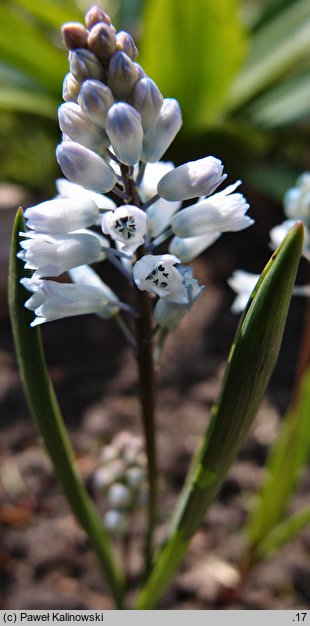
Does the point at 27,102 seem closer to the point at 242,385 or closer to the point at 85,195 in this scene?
the point at 85,195

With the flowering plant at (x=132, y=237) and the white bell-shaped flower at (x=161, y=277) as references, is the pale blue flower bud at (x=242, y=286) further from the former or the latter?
the white bell-shaped flower at (x=161, y=277)

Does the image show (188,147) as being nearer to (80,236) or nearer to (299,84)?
(299,84)

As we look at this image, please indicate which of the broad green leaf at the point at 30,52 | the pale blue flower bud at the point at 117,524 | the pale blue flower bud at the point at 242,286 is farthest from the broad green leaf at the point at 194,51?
the pale blue flower bud at the point at 117,524

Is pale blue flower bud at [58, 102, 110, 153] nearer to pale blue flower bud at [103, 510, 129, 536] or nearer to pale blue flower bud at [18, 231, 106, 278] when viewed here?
pale blue flower bud at [18, 231, 106, 278]

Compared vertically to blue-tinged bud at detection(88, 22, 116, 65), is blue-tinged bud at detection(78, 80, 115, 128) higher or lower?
lower

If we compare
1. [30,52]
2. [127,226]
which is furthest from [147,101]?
[30,52]

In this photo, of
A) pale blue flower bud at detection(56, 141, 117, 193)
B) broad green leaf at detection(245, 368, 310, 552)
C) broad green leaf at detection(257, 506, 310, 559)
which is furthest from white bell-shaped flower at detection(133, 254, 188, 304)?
broad green leaf at detection(257, 506, 310, 559)
